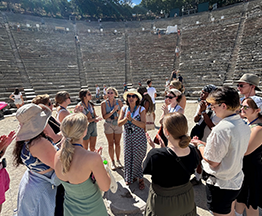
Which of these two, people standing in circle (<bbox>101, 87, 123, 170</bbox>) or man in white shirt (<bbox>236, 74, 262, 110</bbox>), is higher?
man in white shirt (<bbox>236, 74, 262, 110</bbox>)

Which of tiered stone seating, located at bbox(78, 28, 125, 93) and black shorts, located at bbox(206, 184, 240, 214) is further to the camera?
tiered stone seating, located at bbox(78, 28, 125, 93)

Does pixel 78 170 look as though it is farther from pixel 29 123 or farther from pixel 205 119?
pixel 205 119

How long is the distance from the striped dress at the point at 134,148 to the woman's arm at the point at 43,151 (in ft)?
5.36

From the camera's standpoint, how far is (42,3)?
3419 centimetres

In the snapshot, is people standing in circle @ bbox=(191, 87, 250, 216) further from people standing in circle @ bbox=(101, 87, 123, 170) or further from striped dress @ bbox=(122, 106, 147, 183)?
people standing in circle @ bbox=(101, 87, 123, 170)

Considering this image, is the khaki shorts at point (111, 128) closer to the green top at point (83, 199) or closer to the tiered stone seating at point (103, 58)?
the green top at point (83, 199)

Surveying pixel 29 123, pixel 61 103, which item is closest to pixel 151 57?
pixel 61 103

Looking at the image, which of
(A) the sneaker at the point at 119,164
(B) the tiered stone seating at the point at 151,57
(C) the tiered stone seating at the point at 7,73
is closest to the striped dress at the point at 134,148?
(A) the sneaker at the point at 119,164

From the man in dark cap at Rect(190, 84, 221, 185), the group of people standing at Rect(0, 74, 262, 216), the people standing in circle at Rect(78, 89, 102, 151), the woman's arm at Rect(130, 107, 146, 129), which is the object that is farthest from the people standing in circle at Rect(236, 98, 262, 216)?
the people standing in circle at Rect(78, 89, 102, 151)

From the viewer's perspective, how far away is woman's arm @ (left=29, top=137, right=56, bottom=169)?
1.70 meters

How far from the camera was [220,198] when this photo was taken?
1.88 metres

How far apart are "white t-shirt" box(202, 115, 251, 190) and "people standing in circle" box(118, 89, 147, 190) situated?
1501mm

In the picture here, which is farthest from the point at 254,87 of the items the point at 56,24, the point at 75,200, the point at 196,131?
Answer: the point at 56,24

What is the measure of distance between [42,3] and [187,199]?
45.0m
